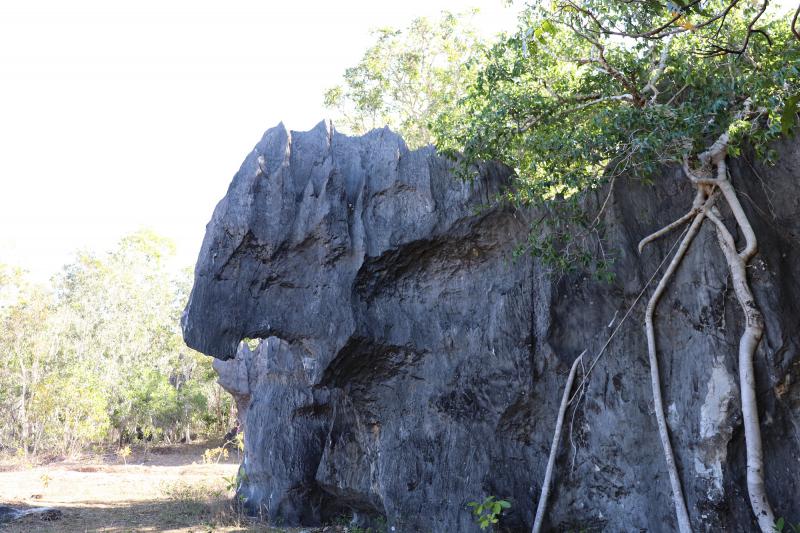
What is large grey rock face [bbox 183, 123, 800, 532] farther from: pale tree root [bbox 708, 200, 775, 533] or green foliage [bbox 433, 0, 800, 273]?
green foliage [bbox 433, 0, 800, 273]

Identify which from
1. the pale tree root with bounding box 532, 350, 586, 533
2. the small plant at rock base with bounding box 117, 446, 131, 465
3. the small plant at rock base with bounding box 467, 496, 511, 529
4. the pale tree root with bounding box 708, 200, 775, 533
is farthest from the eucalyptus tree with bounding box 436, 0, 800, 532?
the small plant at rock base with bounding box 117, 446, 131, 465

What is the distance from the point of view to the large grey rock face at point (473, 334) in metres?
6.65

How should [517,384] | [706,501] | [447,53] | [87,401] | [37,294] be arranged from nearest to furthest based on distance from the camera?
[706,501] < [517,384] < [447,53] < [87,401] < [37,294]

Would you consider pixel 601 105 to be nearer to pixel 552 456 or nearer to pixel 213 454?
pixel 552 456

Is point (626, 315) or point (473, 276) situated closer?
point (626, 315)

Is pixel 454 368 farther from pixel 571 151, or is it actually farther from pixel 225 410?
pixel 225 410

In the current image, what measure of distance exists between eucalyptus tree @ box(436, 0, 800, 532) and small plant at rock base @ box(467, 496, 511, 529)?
1.83m

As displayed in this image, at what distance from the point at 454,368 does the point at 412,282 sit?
4.01 feet

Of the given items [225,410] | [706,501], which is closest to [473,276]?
[706,501]

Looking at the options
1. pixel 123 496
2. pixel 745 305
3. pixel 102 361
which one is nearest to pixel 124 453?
pixel 123 496

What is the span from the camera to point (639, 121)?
21.5ft

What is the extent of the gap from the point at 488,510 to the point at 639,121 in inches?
172

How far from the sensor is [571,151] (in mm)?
6848

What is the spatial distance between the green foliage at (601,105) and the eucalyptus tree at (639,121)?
0.6 inches
